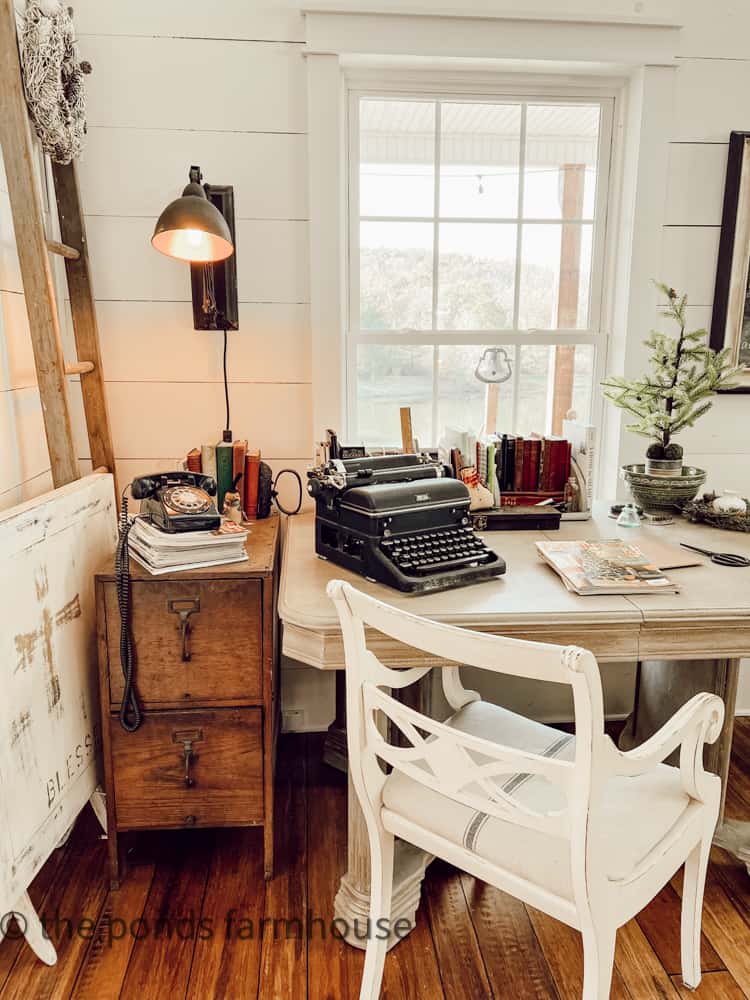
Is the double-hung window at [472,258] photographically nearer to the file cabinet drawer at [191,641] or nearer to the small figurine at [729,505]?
the small figurine at [729,505]

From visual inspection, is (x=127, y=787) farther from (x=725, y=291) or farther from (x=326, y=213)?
(x=725, y=291)

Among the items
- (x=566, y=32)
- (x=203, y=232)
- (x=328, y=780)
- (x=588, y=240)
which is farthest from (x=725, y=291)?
(x=328, y=780)

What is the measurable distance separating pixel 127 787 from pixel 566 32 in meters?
2.51

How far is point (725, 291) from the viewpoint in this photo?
243cm

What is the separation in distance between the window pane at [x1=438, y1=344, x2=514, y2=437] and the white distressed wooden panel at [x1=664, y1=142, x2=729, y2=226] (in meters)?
0.69

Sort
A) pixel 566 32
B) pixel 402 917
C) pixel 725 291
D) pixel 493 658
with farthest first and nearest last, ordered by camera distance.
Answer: pixel 725 291
pixel 566 32
pixel 402 917
pixel 493 658

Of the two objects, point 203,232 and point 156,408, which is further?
point 156,408

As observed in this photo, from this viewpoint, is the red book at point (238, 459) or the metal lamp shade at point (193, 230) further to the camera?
the red book at point (238, 459)

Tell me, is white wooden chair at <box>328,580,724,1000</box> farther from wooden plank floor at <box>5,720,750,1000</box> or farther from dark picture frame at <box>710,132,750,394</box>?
dark picture frame at <box>710,132,750,394</box>

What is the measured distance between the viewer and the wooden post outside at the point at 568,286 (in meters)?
2.48

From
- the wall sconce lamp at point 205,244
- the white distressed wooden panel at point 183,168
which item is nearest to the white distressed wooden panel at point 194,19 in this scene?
the white distressed wooden panel at point 183,168

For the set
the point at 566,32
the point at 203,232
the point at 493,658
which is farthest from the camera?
the point at 566,32

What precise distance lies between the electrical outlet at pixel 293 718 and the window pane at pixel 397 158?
68.1 inches

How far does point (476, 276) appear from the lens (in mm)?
2516
